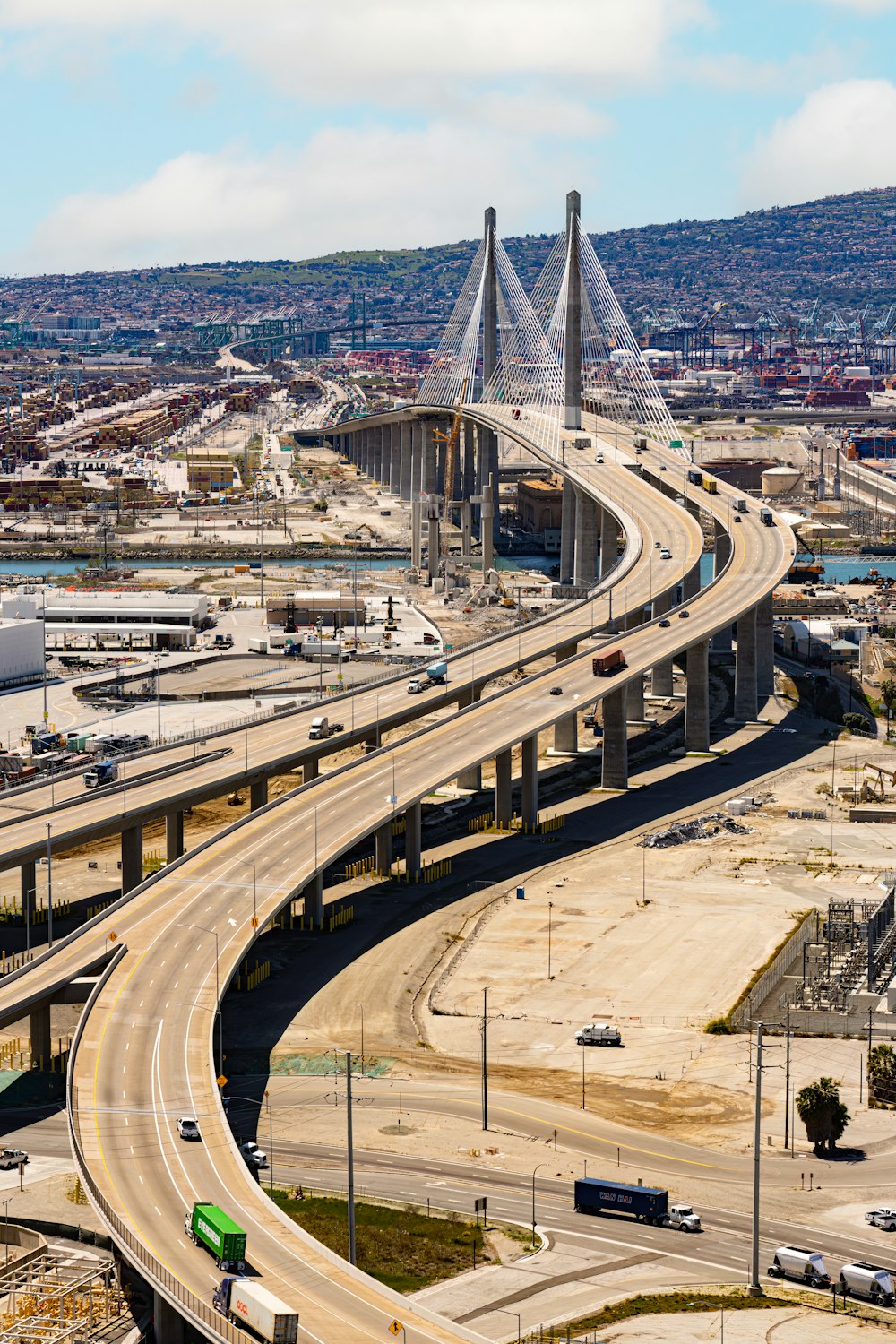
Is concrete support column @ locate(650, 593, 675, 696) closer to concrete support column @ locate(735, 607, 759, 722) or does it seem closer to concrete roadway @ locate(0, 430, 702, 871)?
concrete roadway @ locate(0, 430, 702, 871)

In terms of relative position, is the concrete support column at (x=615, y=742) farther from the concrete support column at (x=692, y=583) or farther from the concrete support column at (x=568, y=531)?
the concrete support column at (x=568, y=531)

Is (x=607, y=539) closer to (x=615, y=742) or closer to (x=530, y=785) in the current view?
(x=615, y=742)

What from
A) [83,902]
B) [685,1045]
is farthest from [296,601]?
[685,1045]

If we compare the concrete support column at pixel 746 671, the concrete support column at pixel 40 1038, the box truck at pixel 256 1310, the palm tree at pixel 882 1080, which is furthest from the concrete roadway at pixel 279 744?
the box truck at pixel 256 1310

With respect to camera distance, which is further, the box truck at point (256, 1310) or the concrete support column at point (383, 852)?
the concrete support column at point (383, 852)

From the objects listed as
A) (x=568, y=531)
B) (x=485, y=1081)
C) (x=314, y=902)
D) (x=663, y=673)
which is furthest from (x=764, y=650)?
(x=485, y=1081)

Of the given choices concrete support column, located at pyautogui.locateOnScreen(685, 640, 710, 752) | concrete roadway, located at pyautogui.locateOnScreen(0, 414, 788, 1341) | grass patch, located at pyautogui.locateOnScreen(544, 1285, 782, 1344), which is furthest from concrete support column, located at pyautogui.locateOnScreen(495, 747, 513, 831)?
grass patch, located at pyautogui.locateOnScreen(544, 1285, 782, 1344)
